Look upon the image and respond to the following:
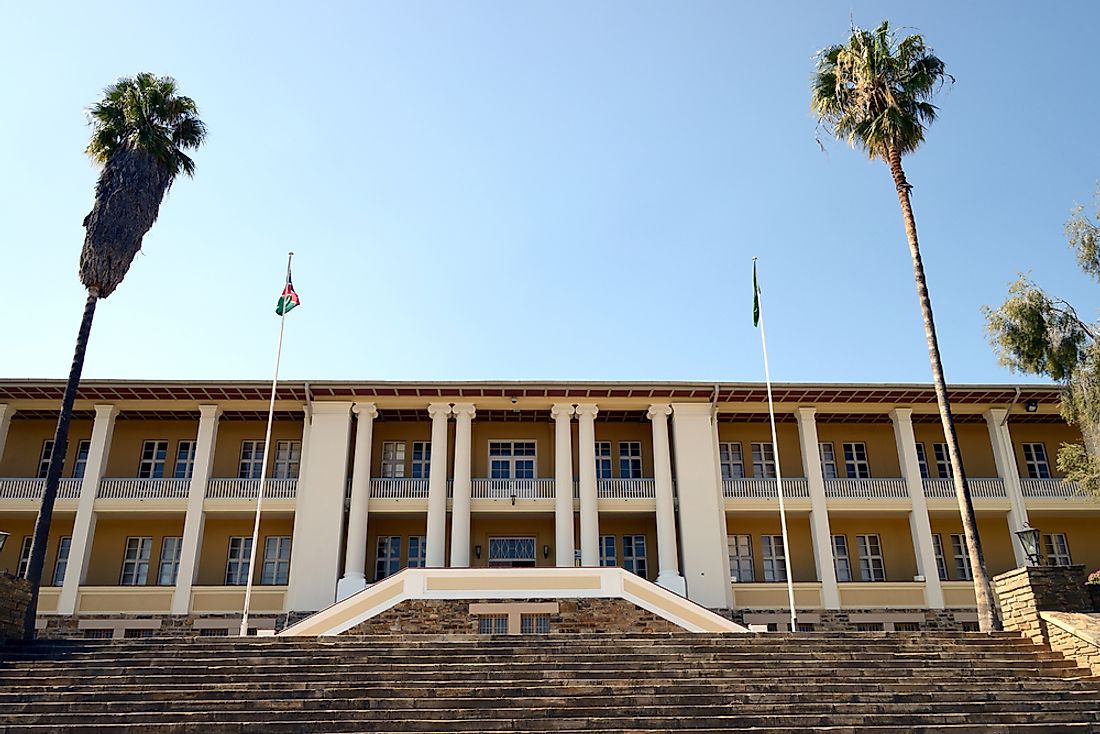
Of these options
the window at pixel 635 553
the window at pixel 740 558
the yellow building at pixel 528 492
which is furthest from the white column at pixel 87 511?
the window at pixel 740 558

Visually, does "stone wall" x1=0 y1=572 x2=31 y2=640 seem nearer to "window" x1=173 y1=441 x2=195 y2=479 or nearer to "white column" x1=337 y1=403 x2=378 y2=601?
"white column" x1=337 y1=403 x2=378 y2=601

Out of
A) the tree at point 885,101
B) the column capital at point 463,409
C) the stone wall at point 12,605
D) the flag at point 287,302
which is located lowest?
the stone wall at point 12,605

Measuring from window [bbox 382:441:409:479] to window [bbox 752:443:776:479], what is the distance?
11.0 metres

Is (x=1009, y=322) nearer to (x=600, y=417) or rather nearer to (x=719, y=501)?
(x=719, y=501)

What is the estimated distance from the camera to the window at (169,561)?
25.0 metres

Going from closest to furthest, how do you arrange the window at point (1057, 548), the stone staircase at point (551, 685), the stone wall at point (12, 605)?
the stone staircase at point (551, 685) → the stone wall at point (12, 605) → the window at point (1057, 548)

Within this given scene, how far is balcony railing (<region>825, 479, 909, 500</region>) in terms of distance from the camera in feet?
83.9

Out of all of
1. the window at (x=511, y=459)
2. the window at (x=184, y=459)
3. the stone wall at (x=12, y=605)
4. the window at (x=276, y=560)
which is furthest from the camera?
the window at (x=511, y=459)

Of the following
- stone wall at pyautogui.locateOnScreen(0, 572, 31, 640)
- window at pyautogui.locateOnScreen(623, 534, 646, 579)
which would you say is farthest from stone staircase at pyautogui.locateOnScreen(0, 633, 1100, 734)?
window at pyautogui.locateOnScreen(623, 534, 646, 579)

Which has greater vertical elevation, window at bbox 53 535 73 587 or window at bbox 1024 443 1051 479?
window at bbox 1024 443 1051 479

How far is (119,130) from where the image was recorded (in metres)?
20.8

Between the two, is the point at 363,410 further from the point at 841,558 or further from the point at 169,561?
the point at 841,558

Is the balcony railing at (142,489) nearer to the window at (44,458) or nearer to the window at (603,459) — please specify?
the window at (44,458)

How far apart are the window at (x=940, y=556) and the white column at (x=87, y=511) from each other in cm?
2416
